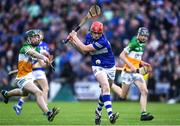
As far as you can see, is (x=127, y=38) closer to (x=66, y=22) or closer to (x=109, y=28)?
(x=109, y=28)

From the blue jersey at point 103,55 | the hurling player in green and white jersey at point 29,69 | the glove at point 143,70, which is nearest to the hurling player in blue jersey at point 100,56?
the blue jersey at point 103,55

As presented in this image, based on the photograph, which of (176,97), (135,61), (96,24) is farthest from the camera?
(176,97)

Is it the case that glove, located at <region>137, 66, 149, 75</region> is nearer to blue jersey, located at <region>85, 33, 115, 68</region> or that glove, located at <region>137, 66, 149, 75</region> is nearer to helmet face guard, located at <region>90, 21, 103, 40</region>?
blue jersey, located at <region>85, 33, 115, 68</region>

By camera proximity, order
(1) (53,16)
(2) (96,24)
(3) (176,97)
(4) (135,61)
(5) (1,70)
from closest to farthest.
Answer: (2) (96,24), (4) (135,61), (3) (176,97), (5) (1,70), (1) (53,16)

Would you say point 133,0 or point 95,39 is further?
point 133,0

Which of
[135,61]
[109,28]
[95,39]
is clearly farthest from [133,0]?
[95,39]

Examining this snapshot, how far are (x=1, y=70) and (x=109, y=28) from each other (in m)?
5.33

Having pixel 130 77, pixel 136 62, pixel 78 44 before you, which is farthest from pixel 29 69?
pixel 136 62

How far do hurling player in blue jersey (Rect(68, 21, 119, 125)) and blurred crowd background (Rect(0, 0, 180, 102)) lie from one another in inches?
462

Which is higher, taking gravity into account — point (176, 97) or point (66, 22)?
point (66, 22)

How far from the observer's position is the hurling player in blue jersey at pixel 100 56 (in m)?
16.4

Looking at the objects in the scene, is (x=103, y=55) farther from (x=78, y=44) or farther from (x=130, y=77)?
(x=130, y=77)

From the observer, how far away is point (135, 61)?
19234mm

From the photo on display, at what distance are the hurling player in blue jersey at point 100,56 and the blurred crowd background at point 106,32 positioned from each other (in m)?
11.7
